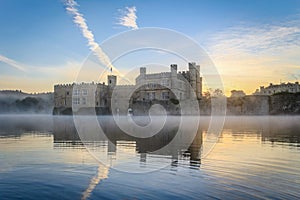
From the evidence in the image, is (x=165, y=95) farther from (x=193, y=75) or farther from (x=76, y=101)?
(x=76, y=101)

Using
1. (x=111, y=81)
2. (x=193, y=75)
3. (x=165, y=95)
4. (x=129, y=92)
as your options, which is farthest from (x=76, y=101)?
(x=193, y=75)

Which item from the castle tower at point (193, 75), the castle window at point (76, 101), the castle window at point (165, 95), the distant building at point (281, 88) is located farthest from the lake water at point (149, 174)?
the distant building at point (281, 88)

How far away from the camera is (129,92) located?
325 feet

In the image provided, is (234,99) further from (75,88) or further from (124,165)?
(124,165)

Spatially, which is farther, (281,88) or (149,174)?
(281,88)

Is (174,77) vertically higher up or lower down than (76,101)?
higher up

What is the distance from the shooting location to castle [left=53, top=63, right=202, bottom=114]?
96.4 metres

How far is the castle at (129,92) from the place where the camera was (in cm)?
9644

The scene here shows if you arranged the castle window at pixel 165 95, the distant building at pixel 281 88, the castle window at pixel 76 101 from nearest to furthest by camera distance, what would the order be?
the castle window at pixel 165 95, the castle window at pixel 76 101, the distant building at pixel 281 88

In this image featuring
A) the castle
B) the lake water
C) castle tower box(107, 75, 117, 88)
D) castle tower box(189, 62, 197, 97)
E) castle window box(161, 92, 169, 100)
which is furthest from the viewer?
castle tower box(107, 75, 117, 88)

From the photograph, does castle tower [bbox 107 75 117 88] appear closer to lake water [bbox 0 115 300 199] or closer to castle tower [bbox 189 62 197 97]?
castle tower [bbox 189 62 197 97]

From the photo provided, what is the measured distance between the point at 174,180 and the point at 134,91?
3442 inches

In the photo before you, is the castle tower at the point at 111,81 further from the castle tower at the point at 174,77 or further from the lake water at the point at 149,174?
the lake water at the point at 149,174

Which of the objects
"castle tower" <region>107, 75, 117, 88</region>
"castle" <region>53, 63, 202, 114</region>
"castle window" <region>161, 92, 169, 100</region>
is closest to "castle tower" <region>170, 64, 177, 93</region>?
"castle" <region>53, 63, 202, 114</region>
